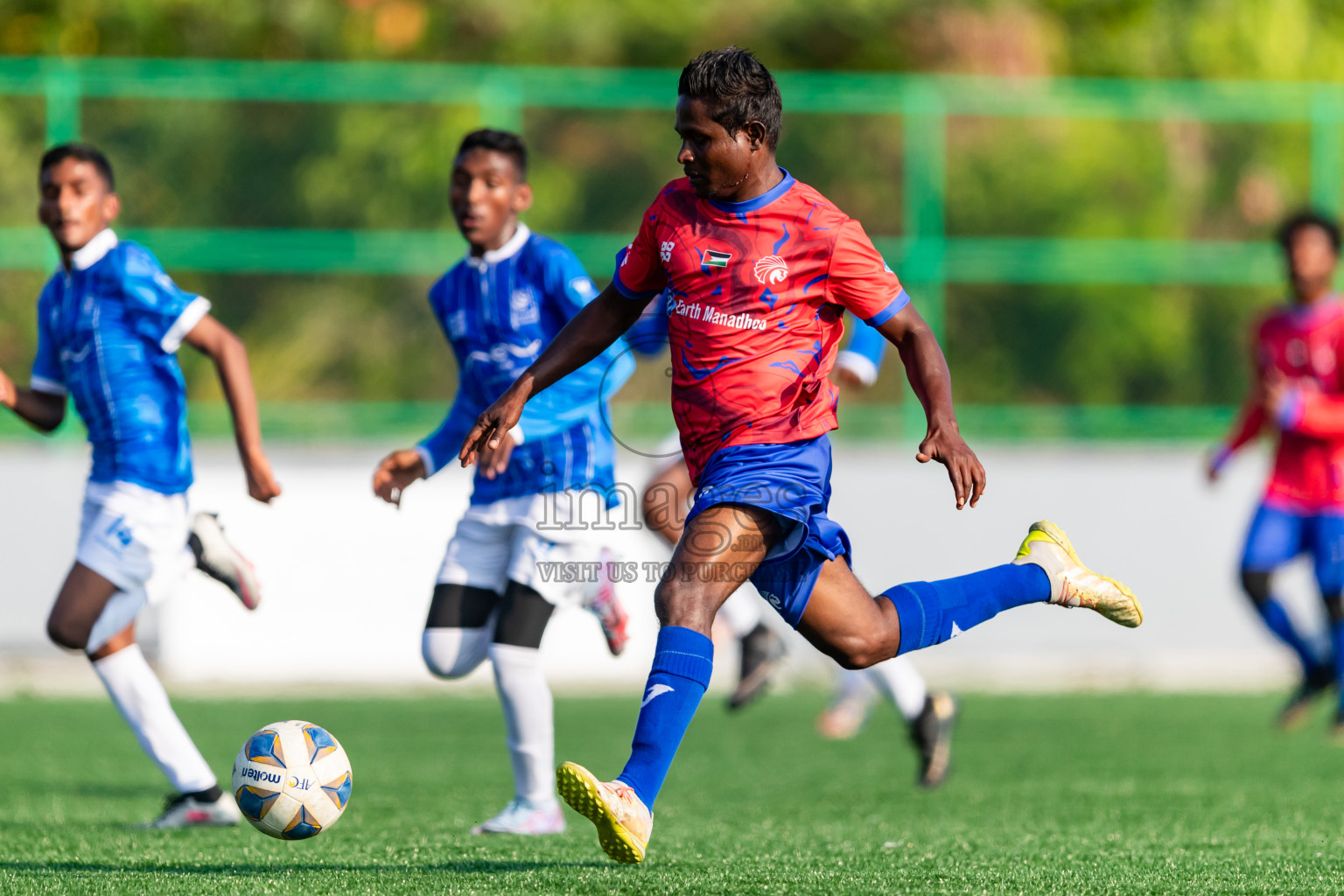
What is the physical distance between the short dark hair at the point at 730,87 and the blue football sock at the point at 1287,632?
5.41 metres

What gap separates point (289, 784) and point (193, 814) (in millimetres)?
1024

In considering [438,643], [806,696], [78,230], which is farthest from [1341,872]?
[806,696]

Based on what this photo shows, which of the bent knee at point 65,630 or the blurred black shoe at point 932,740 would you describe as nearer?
the bent knee at point 65,630

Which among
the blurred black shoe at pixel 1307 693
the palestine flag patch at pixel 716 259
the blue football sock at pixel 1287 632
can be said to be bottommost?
the blurred black shoe at pixel 1307 693

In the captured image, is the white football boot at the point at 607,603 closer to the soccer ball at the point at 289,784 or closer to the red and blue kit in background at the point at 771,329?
the soccer ball at the point at 289,784

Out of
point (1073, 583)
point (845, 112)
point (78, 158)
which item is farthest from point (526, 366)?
point (845, 112)

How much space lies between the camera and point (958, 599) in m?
4.49

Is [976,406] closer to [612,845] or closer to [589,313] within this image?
[589,313]

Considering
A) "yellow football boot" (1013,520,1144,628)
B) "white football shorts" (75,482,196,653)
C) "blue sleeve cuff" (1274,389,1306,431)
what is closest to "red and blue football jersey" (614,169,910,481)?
"yellow football boot" (1013,520,1144,628)

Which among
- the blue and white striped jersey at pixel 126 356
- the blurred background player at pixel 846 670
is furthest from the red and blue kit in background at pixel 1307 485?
the blue and white striped jersey at pixel 126 356

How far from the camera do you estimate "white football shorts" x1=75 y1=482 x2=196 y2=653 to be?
529 centimetres

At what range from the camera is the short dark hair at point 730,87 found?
4.12 metres

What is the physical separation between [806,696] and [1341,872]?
605cm

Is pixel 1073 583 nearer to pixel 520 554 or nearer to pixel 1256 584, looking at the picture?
pixel 520 554
